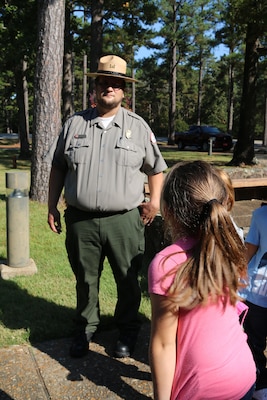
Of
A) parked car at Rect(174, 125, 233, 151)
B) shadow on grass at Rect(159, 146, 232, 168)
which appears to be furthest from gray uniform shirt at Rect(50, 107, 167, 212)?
parked car at Rect(174, 125, 233, 151)

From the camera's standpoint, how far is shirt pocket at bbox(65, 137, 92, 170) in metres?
2.85

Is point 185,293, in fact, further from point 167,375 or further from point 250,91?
point 250,91

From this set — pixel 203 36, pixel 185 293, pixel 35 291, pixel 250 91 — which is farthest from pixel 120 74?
pixel 203 36

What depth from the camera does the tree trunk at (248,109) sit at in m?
13.7

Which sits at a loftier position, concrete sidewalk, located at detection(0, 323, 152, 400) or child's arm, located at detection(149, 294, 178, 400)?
child's arm, located at detection(149, 294, 178, 400)

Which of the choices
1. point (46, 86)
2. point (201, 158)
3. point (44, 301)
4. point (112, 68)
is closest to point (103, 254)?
point (44, 301)

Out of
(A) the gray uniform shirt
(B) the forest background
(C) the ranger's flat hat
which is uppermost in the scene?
(B) the forest background

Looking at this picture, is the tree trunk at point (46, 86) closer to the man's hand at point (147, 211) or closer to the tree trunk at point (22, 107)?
the man's hand at point (147, 211)

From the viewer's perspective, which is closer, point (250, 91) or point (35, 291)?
point (35, 291)

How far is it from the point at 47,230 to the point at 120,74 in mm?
3829

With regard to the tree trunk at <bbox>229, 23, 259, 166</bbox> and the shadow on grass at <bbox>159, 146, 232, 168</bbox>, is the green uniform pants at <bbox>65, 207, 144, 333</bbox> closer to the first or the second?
the tree trunk at <bbox>229, 23, 259, 166</bbox>

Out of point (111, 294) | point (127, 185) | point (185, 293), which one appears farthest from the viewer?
point (111, 294)

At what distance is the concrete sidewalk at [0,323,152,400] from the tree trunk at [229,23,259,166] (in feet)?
38.9

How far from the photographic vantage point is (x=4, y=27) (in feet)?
45.6
